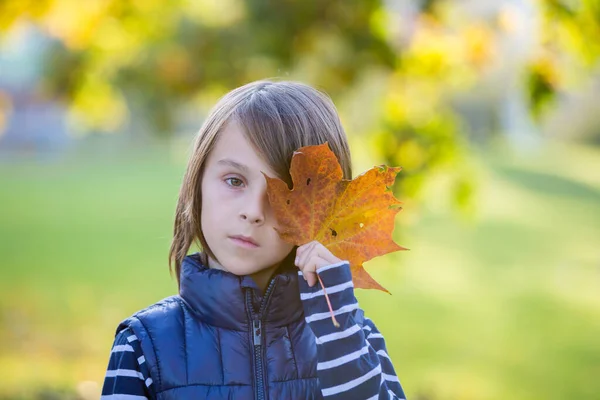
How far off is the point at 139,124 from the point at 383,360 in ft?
89.7

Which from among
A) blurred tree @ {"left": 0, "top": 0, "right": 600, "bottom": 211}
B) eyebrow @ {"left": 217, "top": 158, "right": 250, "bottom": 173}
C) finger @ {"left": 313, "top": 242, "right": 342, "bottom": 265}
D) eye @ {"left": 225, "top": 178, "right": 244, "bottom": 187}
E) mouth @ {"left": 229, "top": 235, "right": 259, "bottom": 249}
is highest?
blurred tree @ {"left": 0, "top": 0, "right": 600, "bottom": 211}

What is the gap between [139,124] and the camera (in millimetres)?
27781

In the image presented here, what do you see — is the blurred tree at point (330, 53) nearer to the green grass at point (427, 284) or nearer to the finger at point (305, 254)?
the green grass at point (427, 284)

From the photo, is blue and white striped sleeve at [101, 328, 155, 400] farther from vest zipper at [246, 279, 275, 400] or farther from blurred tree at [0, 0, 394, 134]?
blurred tree at [0, 0, 394, 134]

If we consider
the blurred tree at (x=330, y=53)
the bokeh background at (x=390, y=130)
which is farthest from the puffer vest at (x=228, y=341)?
the blurred tree at (x=330, y=53)

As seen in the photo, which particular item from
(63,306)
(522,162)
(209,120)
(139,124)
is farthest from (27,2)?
(139,124)

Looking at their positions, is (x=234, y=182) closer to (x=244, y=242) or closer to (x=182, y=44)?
(x=244, y=242)

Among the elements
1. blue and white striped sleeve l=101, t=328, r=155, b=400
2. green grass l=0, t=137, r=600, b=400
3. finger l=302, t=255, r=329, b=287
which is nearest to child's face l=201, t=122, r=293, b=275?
finger l=302, t=255, r=329, b=287

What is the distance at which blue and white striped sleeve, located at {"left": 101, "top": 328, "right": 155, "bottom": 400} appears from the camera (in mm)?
1229

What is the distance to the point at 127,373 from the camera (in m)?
1.24

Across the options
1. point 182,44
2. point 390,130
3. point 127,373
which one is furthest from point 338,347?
point 182,44

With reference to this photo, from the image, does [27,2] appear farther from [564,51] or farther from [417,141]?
[564,51]

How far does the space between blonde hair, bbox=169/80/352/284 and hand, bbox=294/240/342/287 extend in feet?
0.47

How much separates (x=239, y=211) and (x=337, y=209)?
174 millimetres
